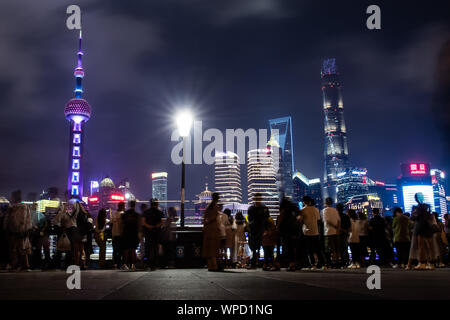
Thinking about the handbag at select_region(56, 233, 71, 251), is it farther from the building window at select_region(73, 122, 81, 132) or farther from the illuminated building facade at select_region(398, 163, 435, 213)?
the illuminated building facade at select_region(398, 163, 435, 213)

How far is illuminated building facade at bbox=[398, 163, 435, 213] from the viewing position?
179125 millimetres

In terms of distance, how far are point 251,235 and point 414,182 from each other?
18666cm

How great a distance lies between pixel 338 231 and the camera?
1301cm

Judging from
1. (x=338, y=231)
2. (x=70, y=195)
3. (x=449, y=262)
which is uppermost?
(x=70, y=195)

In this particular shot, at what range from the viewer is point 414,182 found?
184000 mm

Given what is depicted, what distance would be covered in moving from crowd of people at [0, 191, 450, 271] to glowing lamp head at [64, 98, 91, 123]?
142 meters

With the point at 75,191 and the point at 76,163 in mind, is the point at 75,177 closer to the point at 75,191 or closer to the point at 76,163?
the point at 75,191

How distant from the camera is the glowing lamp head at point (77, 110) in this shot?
493 ft

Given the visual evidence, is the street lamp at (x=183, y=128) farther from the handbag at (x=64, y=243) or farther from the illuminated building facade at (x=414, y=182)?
the illuminated building facade at (x=414, y=182)
